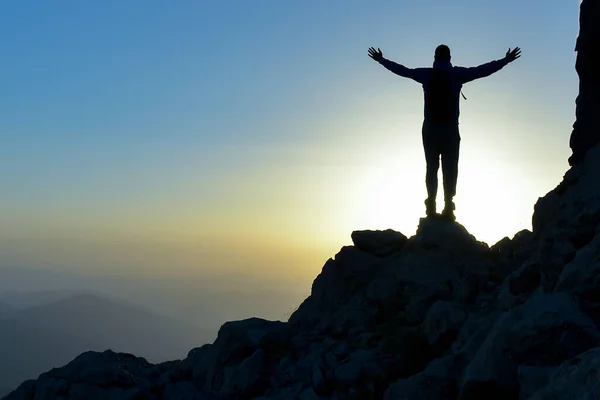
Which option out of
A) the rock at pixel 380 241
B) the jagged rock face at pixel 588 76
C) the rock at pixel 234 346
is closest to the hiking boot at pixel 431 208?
the rock at pixel 380 241

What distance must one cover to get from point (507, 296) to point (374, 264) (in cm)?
472

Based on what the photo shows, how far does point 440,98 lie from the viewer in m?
15.5

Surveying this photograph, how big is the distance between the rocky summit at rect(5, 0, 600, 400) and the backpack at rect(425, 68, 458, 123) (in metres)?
2.78

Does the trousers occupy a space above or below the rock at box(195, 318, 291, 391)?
above

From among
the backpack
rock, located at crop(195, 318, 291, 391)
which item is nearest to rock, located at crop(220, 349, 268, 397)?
rock, located at crop(195, 318, 291, 391)

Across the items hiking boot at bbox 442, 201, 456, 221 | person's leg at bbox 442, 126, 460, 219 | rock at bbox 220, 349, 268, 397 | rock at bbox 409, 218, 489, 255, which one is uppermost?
person's leg at bbox 442, 126, 460, 219

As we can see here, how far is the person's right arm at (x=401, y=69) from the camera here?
613 inches

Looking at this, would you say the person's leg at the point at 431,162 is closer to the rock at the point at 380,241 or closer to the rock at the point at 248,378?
the rock at the point at 380,241

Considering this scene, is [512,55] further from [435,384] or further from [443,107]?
[435,384]

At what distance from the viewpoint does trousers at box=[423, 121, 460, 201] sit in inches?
614

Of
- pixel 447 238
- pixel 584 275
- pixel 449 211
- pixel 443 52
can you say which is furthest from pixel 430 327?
pixel 443 52

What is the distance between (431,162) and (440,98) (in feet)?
5.55

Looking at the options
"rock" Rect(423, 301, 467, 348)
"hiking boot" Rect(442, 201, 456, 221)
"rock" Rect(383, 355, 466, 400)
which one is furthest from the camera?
"hiking boot" Rect(442, 201, 456, 221)

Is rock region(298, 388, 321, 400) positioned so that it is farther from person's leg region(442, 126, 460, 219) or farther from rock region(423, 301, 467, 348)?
person's leg region(442, 126, 460, 219)
